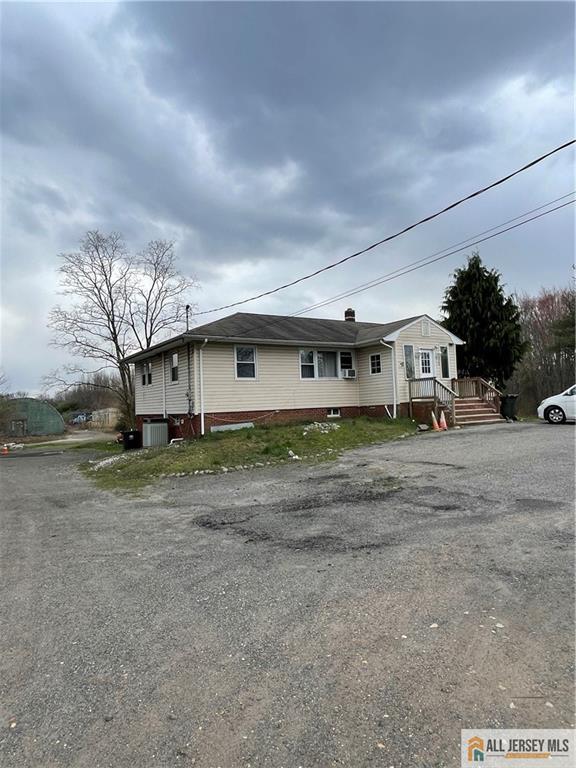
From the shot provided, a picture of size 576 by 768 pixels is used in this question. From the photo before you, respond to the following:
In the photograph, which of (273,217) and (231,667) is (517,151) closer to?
(273,217)

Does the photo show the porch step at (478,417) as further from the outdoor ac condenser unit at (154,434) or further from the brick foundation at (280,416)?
the outdoor ac condenser unit at (154,434)

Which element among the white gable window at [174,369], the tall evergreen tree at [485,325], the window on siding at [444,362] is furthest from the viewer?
the tall evergreen tree at [485,325]

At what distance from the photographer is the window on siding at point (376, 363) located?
717 inches

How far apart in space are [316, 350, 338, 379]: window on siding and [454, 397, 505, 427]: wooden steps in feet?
16.2

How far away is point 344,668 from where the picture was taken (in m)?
2.58

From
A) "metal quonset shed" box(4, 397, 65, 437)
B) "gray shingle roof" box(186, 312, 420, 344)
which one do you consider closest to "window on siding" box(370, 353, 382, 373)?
"gray shingle roof" box(186, 312, 420, 344)

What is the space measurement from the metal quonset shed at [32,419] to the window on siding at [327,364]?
26918mm

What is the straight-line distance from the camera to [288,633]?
3018mm

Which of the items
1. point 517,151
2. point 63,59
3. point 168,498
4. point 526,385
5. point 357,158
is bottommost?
point 168,498

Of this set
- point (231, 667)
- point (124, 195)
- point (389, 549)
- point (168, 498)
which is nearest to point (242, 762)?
point (231, 667)

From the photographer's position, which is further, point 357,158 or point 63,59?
point 357,158

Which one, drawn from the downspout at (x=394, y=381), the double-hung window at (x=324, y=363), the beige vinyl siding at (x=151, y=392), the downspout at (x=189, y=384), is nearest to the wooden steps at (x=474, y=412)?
the downspout at (x=394, y=381)

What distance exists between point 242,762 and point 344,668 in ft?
2.75

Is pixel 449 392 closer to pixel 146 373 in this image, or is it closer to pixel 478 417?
pixel 478 417
